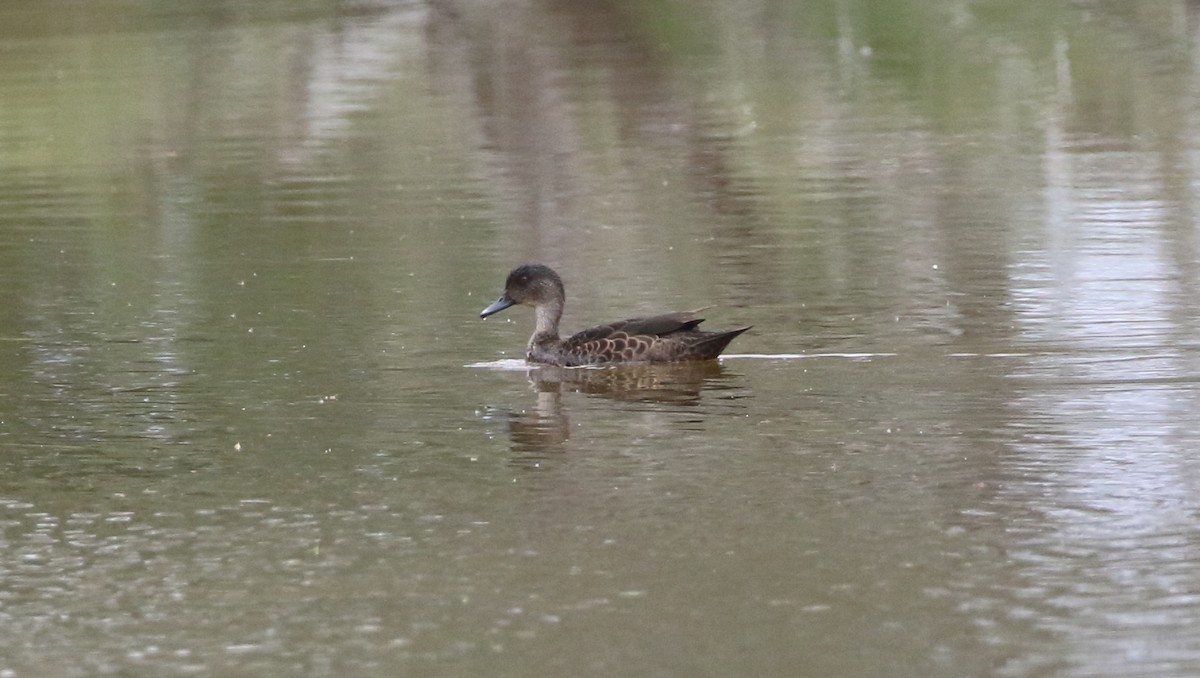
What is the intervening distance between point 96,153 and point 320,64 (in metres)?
9.62

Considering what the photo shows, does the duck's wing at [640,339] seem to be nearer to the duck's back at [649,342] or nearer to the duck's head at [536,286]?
the duck's back at [649,342]

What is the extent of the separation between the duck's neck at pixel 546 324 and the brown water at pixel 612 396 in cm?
30

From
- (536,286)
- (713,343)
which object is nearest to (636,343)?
(713,343)

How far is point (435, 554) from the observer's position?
8.64 meters

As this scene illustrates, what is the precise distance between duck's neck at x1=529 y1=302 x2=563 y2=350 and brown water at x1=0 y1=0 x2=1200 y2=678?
0.30 metres

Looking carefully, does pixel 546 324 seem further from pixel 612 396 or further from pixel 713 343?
pixel 612 396

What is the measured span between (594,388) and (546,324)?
1.19 meters

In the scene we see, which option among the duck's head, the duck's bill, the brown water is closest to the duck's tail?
the brown water

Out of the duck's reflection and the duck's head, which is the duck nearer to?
the duck's reflection

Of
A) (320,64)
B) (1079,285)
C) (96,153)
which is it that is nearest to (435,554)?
(1079,285)

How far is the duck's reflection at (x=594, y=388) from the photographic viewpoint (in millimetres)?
11164

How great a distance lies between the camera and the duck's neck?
44.6 feet

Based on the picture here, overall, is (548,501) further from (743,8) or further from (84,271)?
(743,8)

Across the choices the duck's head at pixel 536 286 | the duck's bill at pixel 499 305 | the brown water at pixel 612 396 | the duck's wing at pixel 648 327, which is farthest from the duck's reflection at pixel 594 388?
the duck's bill at pixel 499 305
